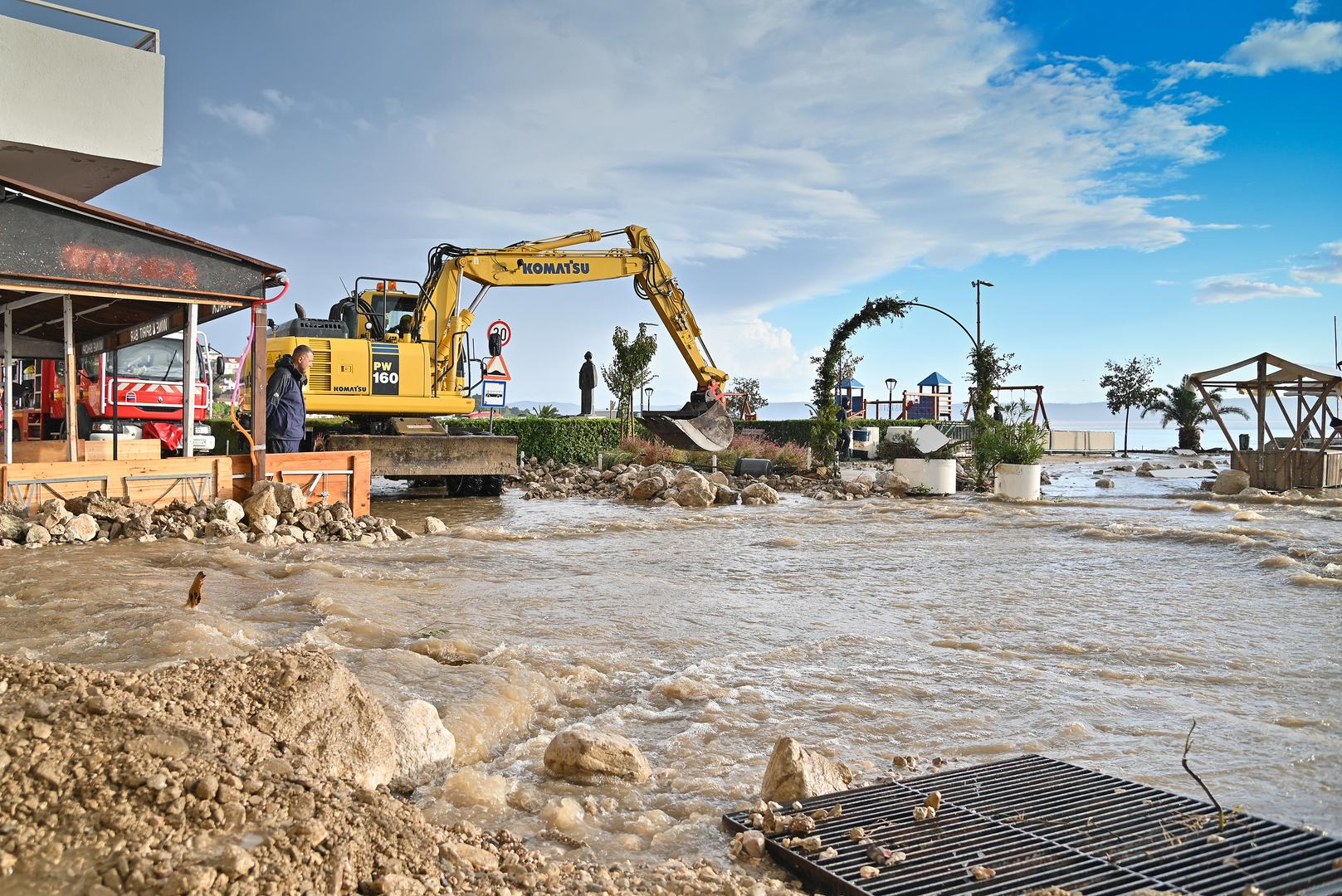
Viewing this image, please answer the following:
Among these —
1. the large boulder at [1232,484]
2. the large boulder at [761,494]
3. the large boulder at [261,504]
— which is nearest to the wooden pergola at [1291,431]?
the large boulder at [1232,484]

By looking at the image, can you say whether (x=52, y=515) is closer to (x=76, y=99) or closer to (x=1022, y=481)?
(x=76, y=99)

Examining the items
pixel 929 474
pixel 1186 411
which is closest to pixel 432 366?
pixel 929 474

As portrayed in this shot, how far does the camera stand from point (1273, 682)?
5.48 meters

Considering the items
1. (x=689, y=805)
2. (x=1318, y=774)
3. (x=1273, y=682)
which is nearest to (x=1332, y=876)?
(x=1318, y=774)

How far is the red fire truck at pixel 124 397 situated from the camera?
16250 mm

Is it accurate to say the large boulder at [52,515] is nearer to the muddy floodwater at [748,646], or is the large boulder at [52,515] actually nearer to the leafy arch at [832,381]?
the muddy floodwater at [748,646]

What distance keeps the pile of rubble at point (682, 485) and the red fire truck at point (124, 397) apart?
667 centimetres

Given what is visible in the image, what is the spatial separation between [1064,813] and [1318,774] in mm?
1471

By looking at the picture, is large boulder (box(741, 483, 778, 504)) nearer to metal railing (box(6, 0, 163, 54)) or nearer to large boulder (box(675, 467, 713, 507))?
large boulder (box(675, 467, 713, 507))

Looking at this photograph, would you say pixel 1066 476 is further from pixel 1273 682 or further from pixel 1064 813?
pixel 1064 813

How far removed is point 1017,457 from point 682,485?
22.5ft

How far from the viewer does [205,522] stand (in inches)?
396

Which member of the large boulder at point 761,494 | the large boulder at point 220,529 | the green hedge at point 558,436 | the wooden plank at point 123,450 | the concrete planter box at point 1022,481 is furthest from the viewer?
the green hedge at point 558,436

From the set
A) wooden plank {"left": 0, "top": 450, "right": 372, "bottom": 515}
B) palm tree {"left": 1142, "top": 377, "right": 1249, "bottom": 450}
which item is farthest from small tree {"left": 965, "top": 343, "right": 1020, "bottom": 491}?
palm tree {"left": 1142, "top": 377, "right": 1249, "bottom": 450}
